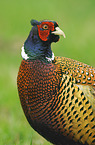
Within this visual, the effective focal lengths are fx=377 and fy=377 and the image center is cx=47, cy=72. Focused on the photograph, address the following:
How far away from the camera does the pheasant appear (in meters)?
4.01

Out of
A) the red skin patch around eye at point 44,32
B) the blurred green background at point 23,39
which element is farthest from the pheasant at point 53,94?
the blurred green background at point 23,39

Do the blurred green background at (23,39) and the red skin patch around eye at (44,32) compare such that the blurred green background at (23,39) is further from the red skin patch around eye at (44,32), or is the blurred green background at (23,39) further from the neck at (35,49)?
the red skin patch around eye at (44,32)

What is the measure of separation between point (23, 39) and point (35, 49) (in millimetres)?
7037

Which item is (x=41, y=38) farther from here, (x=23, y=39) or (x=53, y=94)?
(x=23, y=39)

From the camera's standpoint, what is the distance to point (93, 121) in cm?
401

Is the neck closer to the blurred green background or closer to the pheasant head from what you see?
the pheasant head

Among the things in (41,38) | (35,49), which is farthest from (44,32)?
(35,49)

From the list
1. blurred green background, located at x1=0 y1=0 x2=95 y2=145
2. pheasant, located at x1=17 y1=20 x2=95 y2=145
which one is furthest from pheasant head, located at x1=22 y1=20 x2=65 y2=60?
blurred green background, located at x1=0 y1=0 x2=95 y2=145

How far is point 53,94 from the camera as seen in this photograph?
4055 millimetres

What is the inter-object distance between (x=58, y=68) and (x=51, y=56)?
0.15 m

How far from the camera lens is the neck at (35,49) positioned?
410cm

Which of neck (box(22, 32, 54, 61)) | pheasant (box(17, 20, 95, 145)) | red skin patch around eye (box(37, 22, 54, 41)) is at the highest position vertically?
red skin patch around eye (box(37, 22, 54, 41))

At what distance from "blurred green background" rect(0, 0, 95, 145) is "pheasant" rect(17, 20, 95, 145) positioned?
1.16 meters

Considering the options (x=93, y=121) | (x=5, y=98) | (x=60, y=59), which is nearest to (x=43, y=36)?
(x=60, y=59)
